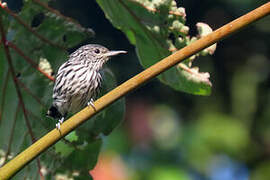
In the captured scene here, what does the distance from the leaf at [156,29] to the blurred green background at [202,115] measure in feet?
9.26

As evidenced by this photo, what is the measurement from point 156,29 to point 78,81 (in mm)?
1083

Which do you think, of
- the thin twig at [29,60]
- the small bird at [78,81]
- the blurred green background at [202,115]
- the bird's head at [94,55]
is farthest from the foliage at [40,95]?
the blurred green background at [202,115]

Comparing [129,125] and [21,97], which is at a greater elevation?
[21,97]

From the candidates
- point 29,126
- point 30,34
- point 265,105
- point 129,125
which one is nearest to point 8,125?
point 29,126

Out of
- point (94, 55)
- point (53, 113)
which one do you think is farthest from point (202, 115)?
point (53, 113)

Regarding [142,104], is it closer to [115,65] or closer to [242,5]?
[115,65]

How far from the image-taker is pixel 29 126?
318cm

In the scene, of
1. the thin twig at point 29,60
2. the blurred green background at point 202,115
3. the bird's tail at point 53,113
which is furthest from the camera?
the blurred green background at point 202,115

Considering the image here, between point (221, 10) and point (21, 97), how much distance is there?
612 centimetres

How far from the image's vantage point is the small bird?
388 cm

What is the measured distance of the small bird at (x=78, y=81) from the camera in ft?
12.7

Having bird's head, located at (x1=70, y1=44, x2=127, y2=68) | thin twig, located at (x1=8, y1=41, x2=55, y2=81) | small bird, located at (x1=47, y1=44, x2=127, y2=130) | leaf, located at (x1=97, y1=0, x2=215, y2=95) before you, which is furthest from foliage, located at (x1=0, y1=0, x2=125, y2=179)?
bird's head, located at (x1=70, y1=44, x2=127, y2=68)

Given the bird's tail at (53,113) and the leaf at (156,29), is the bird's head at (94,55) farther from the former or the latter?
the leaf at (156,29)

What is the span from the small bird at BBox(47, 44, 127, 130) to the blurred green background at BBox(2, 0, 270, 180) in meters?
1.76
